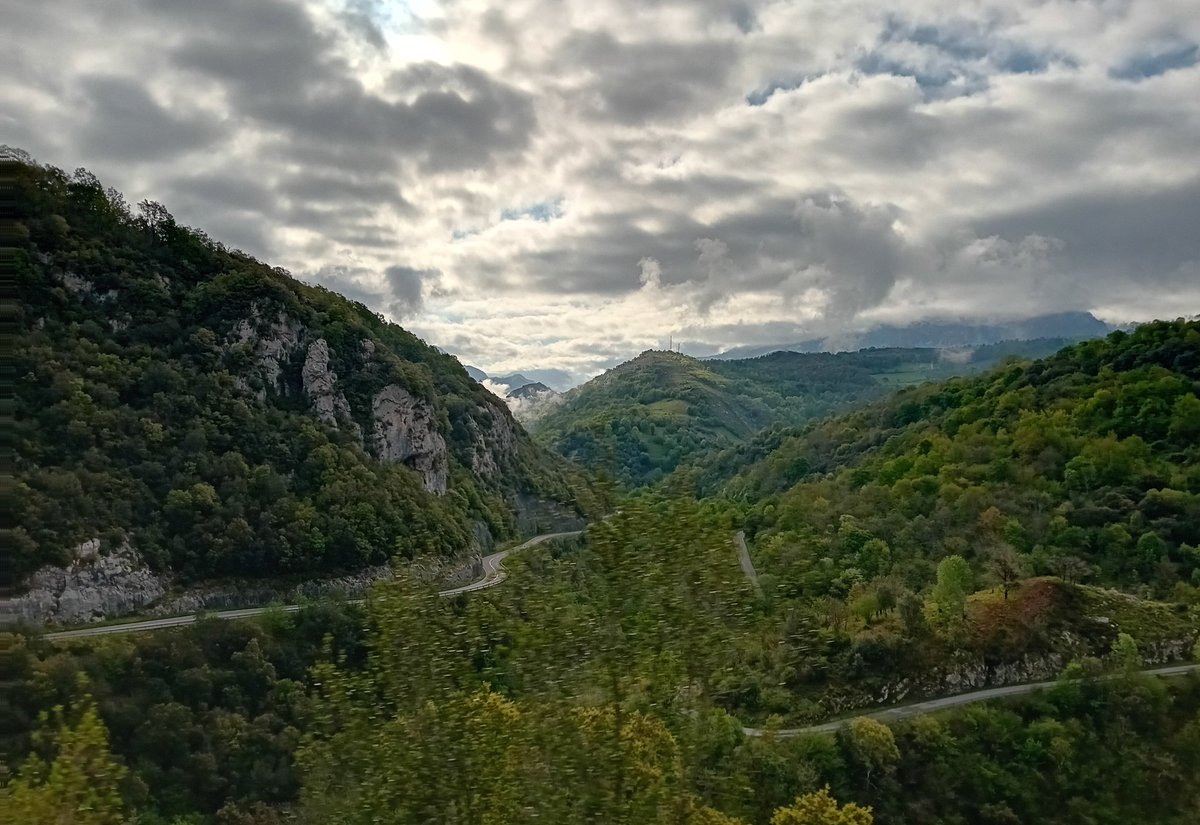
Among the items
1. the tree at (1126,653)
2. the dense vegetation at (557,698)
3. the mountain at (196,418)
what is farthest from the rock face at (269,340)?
the tree at (1126,653)

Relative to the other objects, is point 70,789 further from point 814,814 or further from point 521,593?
point 814,814

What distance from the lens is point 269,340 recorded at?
7994 cm

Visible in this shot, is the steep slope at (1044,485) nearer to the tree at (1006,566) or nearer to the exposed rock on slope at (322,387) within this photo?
the tree at (1006,566)

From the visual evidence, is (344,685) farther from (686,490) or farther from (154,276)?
(154,276)

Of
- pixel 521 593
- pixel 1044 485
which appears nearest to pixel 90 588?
pixel 521 593

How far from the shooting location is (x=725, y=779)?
1130 cm

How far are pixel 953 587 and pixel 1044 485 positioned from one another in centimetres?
2116

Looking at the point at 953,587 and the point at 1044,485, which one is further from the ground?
the point at 1044,485

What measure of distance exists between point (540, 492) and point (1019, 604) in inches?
2915

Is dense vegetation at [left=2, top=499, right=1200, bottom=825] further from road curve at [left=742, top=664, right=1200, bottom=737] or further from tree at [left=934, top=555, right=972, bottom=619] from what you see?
tree at [left=934, top=555, right=972, bottom=619]

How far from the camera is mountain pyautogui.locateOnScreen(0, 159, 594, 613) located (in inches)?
2206

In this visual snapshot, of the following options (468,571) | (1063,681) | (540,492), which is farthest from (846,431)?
(1063,681)

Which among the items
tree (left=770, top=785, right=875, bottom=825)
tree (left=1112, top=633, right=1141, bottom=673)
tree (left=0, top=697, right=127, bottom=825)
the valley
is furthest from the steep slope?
tree (left=0, top=697, right=127, bottom=825)

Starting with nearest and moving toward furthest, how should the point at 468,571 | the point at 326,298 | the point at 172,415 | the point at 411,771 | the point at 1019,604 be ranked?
the point at 411,771
the point at 1019,604
the point at 172,415
the point at 468,571
the point at 326,298
